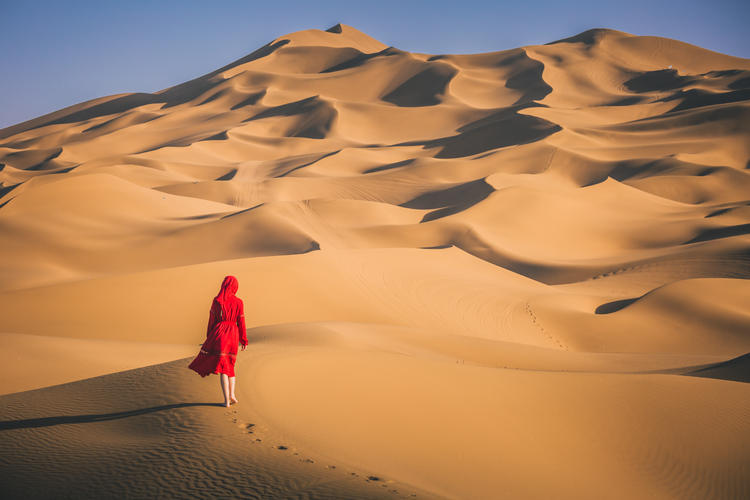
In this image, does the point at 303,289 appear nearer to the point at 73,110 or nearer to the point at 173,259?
the point at 173,259

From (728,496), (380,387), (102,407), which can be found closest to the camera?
(728,496)

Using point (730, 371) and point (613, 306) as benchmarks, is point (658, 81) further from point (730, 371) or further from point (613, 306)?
point (730, 371)

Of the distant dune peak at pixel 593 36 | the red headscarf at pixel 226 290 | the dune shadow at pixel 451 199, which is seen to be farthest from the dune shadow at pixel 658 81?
the red headscarf at pixel 226 290

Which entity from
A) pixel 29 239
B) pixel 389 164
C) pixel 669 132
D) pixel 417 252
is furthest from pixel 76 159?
pixel 669 132

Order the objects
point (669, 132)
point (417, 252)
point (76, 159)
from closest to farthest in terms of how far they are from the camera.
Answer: point (417, 252), point (669, 132), point (76, 159)

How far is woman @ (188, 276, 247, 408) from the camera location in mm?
4816

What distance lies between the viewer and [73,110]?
84.5 metres

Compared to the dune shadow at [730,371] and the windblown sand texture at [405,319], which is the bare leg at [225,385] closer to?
the windblown sand texture at [405,319]

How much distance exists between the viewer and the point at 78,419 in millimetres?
4953

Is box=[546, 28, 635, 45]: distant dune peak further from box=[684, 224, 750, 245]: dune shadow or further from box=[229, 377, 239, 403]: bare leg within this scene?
box=[229, 377, 239, 403]: bare leg

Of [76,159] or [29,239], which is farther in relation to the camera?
[76,159]

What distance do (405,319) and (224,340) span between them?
349 inches

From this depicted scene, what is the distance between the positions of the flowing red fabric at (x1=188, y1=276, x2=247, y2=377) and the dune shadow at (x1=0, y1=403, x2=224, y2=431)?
320 mm

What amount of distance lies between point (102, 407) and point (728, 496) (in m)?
5.04
